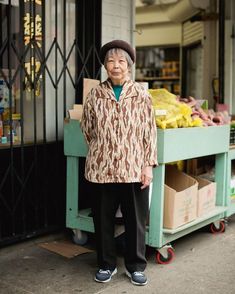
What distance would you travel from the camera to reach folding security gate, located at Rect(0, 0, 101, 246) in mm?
4574

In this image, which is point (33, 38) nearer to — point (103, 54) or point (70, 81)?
point (70, 81)

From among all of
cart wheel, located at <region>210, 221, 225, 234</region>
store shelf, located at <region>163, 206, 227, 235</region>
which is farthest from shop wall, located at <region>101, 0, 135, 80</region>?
cart wheel, located at <region>210, 221, 225, 234</region>

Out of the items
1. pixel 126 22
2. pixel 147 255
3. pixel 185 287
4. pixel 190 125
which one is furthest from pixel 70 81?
pixel 185 287

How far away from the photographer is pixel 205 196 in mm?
4801

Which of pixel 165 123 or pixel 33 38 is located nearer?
pixel 165 123

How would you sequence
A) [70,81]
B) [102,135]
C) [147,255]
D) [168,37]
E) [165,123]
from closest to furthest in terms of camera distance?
[102,135] → [165,123] → [147,255] → [70,81] → [168,37]

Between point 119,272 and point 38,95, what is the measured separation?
1.91m

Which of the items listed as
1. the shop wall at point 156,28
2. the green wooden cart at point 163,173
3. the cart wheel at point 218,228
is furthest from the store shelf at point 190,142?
the shop wall at point 156,28

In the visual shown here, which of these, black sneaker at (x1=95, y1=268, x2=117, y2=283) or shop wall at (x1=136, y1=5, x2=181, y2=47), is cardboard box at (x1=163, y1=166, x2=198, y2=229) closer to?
black sneaker at (x1=95, y1=268, x2=117, y2=283)

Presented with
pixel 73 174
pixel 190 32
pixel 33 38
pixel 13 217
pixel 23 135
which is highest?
pixel 190 32

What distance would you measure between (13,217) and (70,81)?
151cm

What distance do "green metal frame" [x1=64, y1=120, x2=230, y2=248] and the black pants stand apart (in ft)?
0.98

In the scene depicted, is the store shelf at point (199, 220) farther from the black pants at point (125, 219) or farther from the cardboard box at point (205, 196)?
the black pants at point (125, 219)

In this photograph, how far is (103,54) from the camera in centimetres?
380
